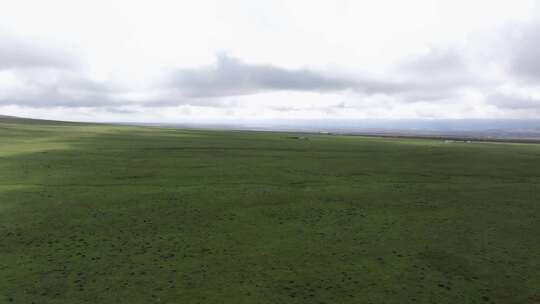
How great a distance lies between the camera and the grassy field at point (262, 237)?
22.5m

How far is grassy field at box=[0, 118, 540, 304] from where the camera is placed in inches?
886

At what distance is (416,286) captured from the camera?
76.7 feet

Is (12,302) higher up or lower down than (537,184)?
lower down

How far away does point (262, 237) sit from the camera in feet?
103

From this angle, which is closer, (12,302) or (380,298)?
(12,302)

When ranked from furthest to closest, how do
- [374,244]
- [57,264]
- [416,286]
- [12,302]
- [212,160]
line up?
[212,160] < [374,244] < [57,264] < [416,286] < [12,302]

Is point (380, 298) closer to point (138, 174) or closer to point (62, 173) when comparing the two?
point (138, 174)

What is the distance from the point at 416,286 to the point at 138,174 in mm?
46527

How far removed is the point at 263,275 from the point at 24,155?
6852 cm

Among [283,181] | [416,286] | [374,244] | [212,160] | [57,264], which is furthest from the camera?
Answer: [212,160]

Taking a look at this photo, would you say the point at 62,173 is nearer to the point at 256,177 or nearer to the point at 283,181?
the point at 256,177

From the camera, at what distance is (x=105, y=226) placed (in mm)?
32750

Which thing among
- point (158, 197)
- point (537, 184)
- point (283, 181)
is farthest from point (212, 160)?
point (537, 184)

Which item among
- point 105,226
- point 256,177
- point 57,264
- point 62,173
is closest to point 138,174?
point 62,173
